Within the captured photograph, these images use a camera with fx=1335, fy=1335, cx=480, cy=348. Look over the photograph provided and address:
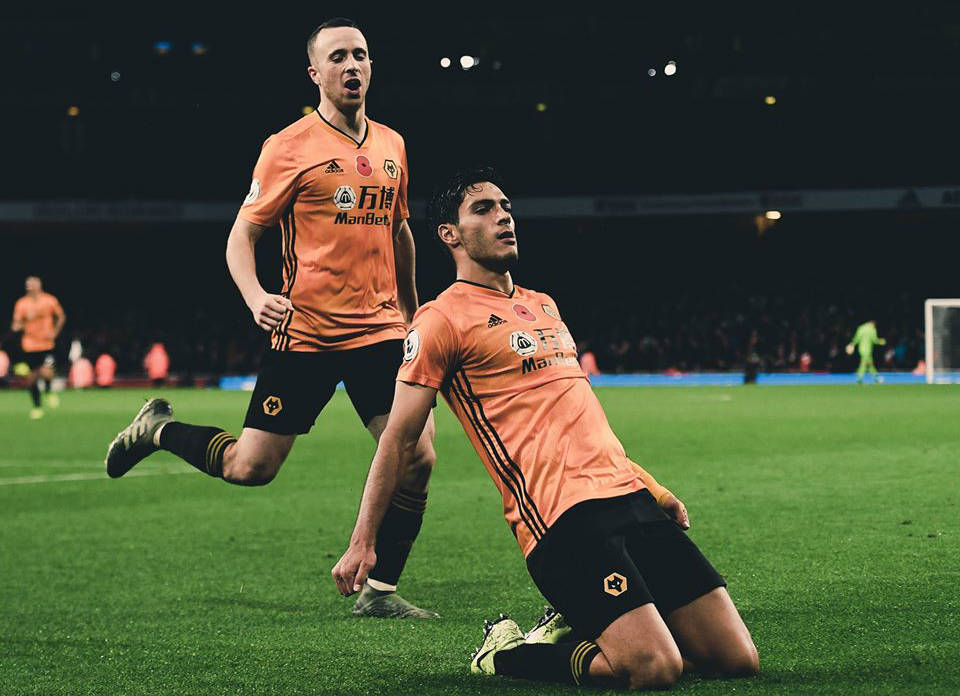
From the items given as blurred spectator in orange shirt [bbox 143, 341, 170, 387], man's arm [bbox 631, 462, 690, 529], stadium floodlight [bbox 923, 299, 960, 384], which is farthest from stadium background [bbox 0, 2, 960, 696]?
man's arm [bbox 631, 462, 690, 529]

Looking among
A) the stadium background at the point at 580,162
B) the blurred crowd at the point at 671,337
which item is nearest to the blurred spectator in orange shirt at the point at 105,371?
the blurred crowd at the point at 671,337

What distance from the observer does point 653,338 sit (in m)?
41.2

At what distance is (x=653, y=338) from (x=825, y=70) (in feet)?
31.3

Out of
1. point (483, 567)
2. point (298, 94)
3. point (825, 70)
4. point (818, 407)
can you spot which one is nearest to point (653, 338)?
point (825, 70)

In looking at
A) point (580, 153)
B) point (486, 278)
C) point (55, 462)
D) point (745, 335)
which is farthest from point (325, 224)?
point (580, 153)

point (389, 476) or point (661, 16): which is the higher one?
point (661, 16)

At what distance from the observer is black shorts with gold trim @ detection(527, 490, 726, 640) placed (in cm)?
429

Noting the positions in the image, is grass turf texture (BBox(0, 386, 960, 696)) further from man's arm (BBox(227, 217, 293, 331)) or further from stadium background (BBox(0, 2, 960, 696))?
stadium background (BBox(0, 2, 960, 696))

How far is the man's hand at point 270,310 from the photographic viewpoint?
16.9 ft

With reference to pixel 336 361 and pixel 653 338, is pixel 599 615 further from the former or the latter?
pixel 653 338

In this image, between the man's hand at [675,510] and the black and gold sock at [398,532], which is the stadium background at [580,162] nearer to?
the black and gold sock at [398,532]

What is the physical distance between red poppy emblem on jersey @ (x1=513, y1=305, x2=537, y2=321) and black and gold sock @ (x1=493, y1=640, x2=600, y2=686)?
1117 millimetres

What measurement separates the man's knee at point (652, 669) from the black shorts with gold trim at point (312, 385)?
79.5 inches

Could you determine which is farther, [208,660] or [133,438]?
[133,438]
